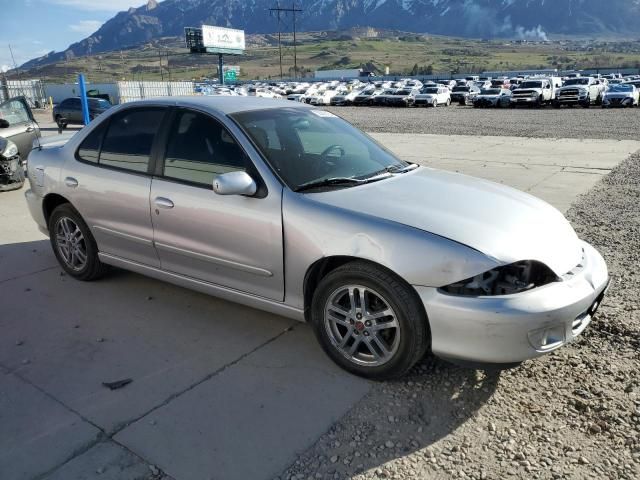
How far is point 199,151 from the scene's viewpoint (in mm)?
3766

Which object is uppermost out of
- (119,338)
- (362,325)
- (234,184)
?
(234,184)

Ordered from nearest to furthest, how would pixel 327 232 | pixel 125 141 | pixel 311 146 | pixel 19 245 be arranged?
pixel 327 232 < pixel 311 146 < pixel 125 141 < pixel 19 245

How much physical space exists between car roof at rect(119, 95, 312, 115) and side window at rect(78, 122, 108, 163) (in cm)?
34

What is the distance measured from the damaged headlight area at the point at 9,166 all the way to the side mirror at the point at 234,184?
660 centimetres

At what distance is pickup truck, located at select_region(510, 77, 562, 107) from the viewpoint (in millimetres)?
31703

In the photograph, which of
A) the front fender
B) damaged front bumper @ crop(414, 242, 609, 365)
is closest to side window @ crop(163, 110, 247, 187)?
the front fender

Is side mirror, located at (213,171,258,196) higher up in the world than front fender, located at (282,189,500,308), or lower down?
higher up

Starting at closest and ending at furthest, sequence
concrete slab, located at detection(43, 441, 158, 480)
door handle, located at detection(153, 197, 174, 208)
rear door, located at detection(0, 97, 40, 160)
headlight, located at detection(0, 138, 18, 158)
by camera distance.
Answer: concrete slab, located at detection(43, 441, 158, 480) → door handle, located at detection(153, 197, 174, 208) → headlight, located at detection(0, 138, 18, 158) → rear door, located at detection(0, 97, 40, 160)

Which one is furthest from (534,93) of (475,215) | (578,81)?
(475,215)

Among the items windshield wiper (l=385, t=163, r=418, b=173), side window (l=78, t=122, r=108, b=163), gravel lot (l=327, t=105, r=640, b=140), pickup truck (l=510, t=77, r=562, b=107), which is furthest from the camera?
pickup truck (l=510, t=77, r=562, b=107)

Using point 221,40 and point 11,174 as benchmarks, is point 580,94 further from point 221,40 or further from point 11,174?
point 221,40

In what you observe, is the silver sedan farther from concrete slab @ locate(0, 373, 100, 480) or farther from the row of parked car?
the row of parked car

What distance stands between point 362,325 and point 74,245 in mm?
2860

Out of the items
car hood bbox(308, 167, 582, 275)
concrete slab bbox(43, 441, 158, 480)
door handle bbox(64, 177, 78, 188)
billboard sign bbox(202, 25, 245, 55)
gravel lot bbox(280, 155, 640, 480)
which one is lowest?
concrete slab bbox(43, 441, 158, 480)
